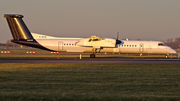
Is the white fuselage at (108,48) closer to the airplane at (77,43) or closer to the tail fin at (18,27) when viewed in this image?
the airplane at (77,43)

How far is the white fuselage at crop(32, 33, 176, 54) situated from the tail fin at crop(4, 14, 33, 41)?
1561 mm

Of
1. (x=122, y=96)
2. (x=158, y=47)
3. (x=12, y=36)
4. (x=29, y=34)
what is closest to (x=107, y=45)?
(x=158, y=47)

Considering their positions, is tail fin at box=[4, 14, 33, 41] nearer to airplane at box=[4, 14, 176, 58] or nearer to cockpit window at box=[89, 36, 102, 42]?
airplane at box=[4, 14, 176, 58]

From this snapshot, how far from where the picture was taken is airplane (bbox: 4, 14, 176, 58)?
36.3 m

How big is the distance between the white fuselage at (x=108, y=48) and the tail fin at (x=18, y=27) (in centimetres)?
156

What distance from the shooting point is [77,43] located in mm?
36719

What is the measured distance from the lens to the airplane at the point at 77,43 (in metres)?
36.3

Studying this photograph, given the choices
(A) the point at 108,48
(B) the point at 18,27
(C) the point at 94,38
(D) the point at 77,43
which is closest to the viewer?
(C) the point at 94,38

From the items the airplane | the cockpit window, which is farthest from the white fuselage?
the cockpit window

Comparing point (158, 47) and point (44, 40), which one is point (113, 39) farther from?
point (44, 40)

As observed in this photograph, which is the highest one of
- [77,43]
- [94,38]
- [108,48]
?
[94,38]

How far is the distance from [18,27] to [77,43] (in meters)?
10.1

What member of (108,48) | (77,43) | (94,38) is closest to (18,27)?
(77,43)

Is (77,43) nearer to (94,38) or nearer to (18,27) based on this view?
(94,38)
